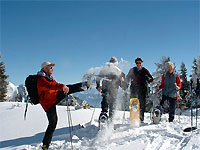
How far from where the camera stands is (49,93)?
3.62 m

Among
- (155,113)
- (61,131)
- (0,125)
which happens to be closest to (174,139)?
(155,113)

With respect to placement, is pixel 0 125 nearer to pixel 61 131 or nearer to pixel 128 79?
pixel 61 131

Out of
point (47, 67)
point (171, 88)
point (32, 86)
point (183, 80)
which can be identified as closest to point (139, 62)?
point (171, 88)

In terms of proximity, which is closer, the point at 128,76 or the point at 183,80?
the point at 128,76

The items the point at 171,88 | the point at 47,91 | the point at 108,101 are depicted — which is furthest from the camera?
the point at 171,88

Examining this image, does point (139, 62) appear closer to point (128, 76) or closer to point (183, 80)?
point (128, 76)

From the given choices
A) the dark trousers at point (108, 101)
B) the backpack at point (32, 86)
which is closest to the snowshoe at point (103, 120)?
the dark trousers at point (108, 101)

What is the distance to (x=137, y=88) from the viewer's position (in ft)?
19.5

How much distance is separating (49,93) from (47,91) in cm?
6

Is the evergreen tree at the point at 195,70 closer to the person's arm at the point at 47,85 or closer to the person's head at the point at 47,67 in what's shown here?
the person's head at the point at 47,67

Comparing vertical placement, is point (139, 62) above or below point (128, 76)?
above

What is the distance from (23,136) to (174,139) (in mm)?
4508

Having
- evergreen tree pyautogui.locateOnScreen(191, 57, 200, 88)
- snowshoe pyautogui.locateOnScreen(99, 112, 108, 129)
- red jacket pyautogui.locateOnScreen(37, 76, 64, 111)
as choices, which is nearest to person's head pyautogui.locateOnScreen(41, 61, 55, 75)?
red jacket pyautogui.locateOnScreen(37, 76, 64, 111)

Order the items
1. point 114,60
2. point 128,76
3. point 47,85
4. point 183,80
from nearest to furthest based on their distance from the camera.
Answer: point 47,85 → point 114,60 → point 128,76 → point 183,80
